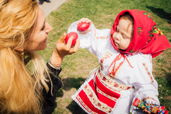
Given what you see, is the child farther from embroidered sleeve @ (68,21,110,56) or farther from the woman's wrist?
the woman's wrist

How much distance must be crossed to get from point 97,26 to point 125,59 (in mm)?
4108

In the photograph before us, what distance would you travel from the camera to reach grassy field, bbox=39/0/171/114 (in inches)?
118

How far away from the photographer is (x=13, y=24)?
1023mm

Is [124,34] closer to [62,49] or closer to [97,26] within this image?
[62,49]

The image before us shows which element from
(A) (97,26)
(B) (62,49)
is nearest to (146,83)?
(B) (62,49)

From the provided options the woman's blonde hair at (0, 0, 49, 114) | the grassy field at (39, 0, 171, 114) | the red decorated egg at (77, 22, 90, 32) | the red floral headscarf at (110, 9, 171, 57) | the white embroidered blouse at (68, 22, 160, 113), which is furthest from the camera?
the grassy field at (39, 0, 171, 114)

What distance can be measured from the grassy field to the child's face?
1.90m

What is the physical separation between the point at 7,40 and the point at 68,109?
220cm

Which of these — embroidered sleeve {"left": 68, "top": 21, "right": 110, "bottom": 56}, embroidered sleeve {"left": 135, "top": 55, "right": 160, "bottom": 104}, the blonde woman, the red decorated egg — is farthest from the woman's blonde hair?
embroidered sleeve {"left": 135, "top": 55, "right": 160, "bottom": 104}

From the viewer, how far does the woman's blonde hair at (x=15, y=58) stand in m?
1.01

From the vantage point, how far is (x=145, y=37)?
150cm

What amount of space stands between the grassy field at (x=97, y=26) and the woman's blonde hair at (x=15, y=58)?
59.5 inches

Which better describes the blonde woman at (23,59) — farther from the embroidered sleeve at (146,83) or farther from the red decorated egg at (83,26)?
the embroidered sleeve at (146,83)

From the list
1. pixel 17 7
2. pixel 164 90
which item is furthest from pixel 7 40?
pixel 164 90
